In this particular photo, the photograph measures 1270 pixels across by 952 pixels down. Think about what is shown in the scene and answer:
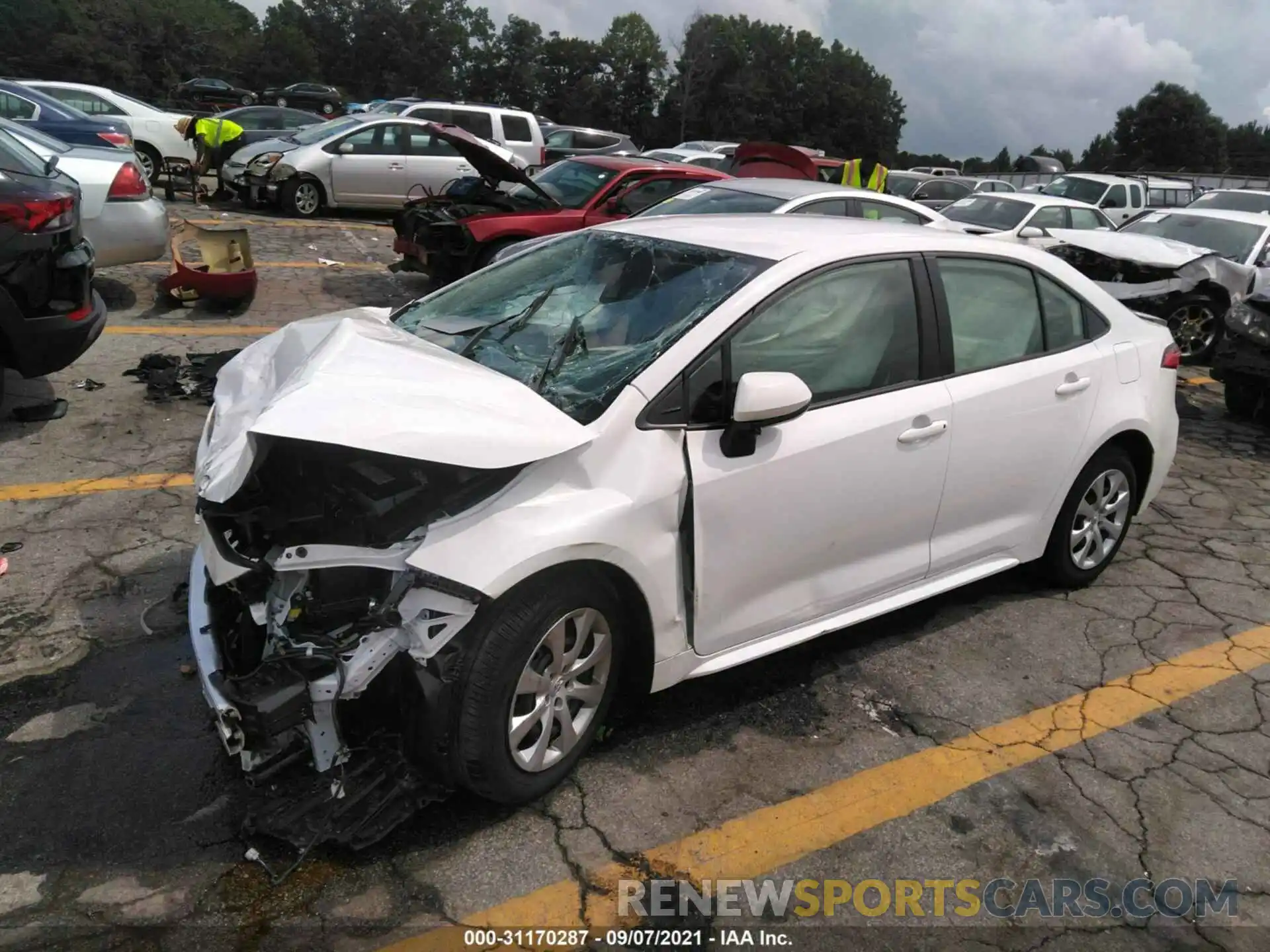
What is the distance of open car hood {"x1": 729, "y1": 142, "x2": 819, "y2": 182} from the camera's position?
10.8 meters

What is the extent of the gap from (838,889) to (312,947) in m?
1.38

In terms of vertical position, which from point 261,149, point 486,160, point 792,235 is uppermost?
point 792,235

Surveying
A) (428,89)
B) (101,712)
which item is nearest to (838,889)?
(101,712)

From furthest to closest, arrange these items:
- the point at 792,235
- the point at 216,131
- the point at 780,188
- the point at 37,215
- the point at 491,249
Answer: the point at 216,131 < the point at 491,249 < the point at 780,188 < the point at 37,215 < the point at 792,235

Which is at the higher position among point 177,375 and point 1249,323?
point 1249,323

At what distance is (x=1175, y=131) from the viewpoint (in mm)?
75062

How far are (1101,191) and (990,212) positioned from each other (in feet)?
22.8

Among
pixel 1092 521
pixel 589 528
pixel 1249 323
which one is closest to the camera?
pixel 589 528

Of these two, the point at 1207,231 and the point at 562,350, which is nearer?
the point at 562,350

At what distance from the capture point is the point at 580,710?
111 inches

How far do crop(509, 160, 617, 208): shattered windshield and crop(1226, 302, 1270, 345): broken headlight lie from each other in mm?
5913

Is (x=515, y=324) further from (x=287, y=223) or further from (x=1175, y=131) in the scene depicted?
(x=1175, y=131)

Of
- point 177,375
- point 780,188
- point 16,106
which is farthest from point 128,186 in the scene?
point 16,106

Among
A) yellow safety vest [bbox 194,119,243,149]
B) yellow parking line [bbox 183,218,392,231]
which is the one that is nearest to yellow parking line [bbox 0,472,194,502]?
yellow parking line [bbox 183,218,392,231]
